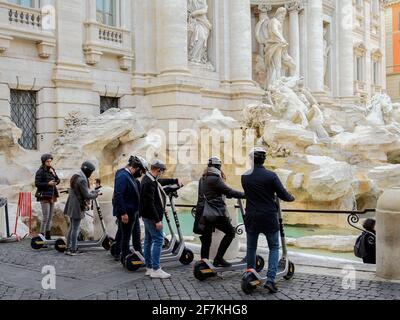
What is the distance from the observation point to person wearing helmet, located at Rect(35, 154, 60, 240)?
8445mm

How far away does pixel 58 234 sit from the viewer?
9.58 m

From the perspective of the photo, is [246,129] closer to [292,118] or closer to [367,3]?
[292,118]

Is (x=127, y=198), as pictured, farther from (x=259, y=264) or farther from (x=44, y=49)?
(x=44, y=49)

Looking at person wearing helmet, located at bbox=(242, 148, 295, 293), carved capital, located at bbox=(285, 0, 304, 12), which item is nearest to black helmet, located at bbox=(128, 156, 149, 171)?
person wearing helmet, located at bbox=(242, 148, 295, 293)

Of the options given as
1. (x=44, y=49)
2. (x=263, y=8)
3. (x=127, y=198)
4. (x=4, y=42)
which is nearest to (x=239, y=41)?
(x=263, y=8)

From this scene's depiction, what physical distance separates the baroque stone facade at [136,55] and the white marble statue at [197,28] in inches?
1.5

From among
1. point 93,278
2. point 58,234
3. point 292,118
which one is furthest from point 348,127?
point 93,278

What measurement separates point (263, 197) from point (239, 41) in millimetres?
16493

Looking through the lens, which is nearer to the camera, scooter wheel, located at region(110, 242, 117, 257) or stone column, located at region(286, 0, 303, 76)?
scooter wheel, located at region(110, 242, 117, 257)

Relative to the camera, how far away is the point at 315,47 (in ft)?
87.0

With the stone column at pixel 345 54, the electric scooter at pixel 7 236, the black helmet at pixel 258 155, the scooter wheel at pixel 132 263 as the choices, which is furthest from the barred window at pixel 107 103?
the stone column at pixel 345 54

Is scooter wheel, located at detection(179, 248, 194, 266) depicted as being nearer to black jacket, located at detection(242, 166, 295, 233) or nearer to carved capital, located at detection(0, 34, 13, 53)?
black jacket, located at detection(242, 166, 295, 233)

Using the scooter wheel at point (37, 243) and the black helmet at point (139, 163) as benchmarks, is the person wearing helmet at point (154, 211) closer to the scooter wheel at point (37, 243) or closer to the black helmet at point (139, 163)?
the black helmet at point (139, 163)

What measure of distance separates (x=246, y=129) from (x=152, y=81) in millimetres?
3854
